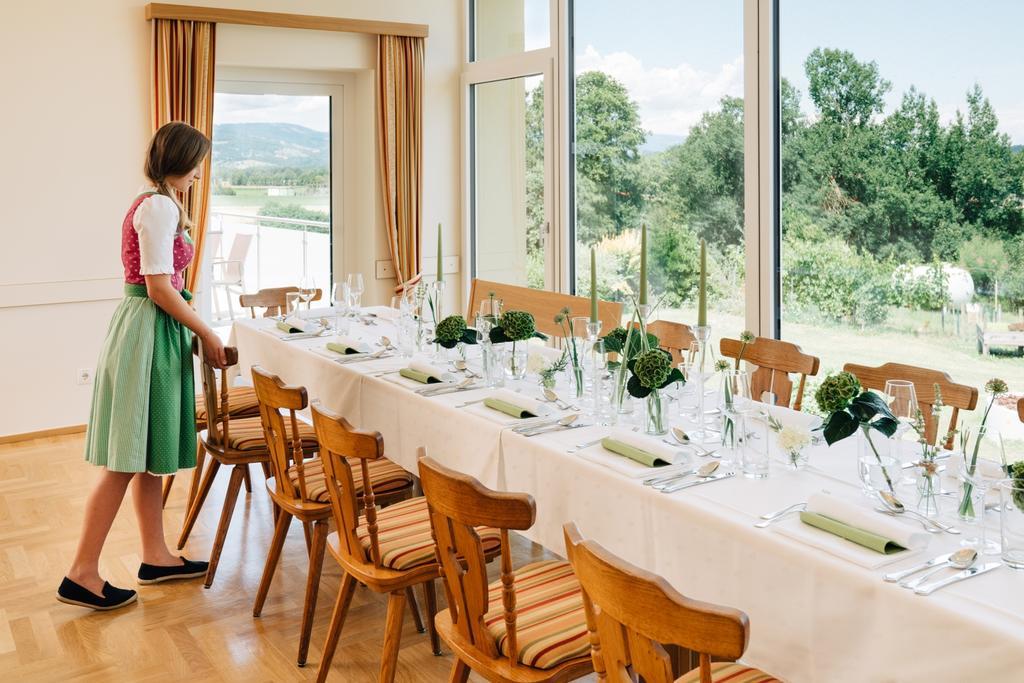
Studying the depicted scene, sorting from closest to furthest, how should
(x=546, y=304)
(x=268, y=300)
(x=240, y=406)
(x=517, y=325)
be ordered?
(x=517, y=325) < (x=240, y=406) < (x=546, y=304) < (x=268, y=300)

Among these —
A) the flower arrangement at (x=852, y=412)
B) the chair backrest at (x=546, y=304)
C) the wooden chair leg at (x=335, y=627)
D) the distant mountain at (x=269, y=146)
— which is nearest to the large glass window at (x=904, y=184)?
the chair backrest at (x=546, y=304)

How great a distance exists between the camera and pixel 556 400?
3.11 m

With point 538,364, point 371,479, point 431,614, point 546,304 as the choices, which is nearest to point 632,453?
point 538,364

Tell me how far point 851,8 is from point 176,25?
373cm

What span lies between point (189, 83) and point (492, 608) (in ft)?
15.1

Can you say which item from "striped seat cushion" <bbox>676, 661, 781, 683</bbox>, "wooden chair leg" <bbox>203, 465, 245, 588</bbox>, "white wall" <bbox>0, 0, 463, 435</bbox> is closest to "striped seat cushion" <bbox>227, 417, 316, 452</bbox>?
"wooden chair leg" <bbox>203, 465, 245, 588</bbox>

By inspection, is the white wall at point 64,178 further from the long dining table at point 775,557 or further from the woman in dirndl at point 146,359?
the long dining table at point 775,557

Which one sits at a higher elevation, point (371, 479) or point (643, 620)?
point (643, 620)

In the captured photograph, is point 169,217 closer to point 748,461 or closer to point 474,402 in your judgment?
point 474,402

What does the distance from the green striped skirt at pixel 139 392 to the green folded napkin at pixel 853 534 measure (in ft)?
7.70

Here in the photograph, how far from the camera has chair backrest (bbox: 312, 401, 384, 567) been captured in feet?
8.29

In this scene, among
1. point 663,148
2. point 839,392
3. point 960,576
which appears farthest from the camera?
point 663,148

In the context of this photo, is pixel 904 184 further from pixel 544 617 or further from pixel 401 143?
pixel 401 143

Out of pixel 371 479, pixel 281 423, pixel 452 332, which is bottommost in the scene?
pixel 371 479
